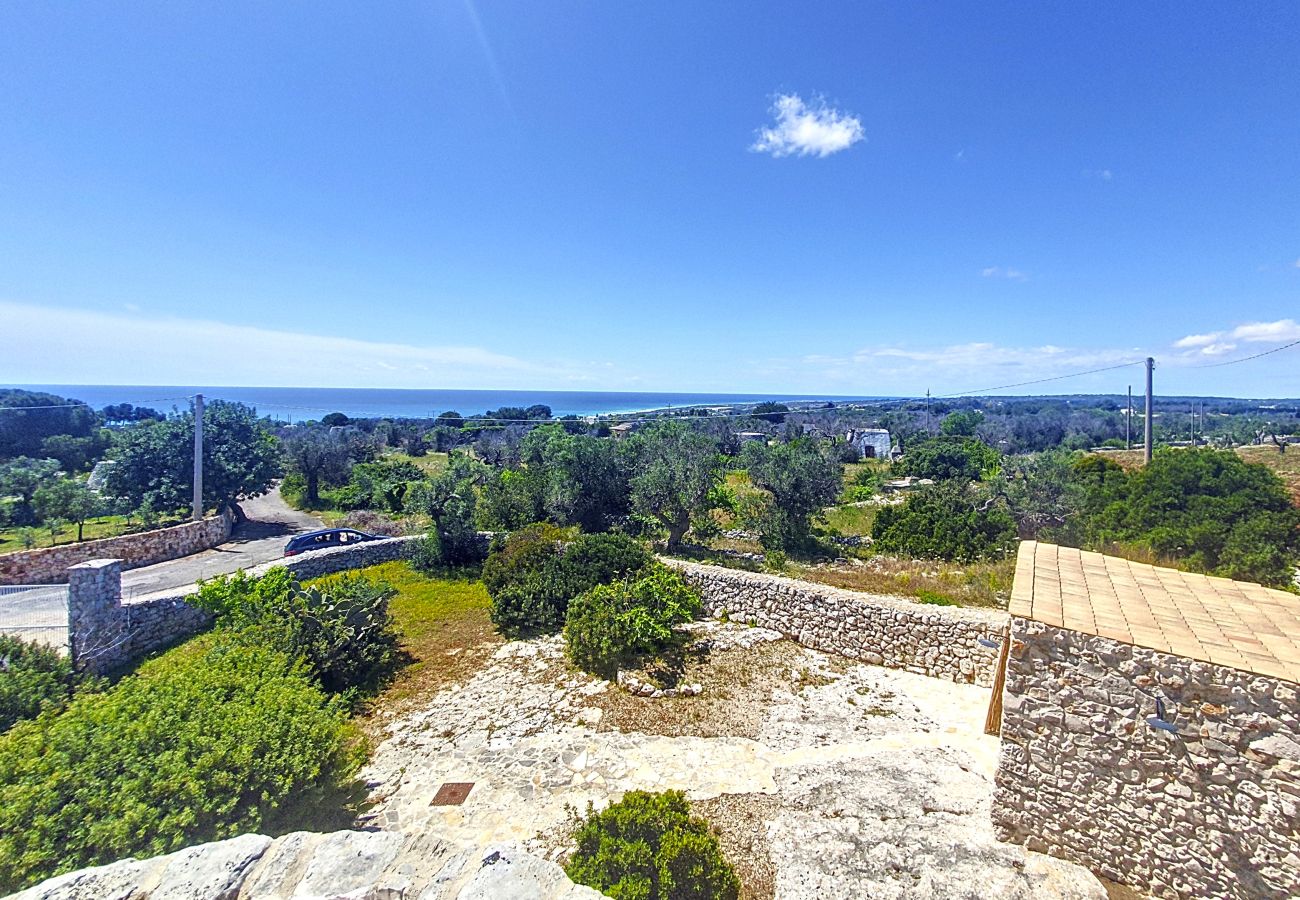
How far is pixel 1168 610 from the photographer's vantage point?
18.7 feet

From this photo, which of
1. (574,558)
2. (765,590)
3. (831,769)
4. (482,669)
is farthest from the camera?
(574,558)

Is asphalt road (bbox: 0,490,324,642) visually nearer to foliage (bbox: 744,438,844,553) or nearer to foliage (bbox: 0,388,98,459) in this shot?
foliage (bbox: 744,438,844,553)

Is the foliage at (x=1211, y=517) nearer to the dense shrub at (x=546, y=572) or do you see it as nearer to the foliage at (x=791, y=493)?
the foliage at (x=791, y=493)

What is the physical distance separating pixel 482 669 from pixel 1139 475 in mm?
22049

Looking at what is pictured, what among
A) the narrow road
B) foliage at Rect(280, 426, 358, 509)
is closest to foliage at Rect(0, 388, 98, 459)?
foliage at Rect(280, 426, 358, 509)

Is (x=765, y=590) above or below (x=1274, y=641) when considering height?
below

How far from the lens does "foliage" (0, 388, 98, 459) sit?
4100 cm

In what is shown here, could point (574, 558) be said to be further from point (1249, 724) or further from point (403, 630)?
point (1249, 724)

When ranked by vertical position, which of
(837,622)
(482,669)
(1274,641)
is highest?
(1274,641)

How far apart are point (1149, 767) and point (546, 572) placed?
10621mm

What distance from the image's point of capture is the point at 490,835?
5707 millimetres

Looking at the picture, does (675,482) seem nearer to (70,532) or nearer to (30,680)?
(30,680)

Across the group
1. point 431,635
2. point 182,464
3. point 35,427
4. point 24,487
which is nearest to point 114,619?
point 431,635

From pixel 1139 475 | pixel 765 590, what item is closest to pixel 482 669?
pixel 765 590
